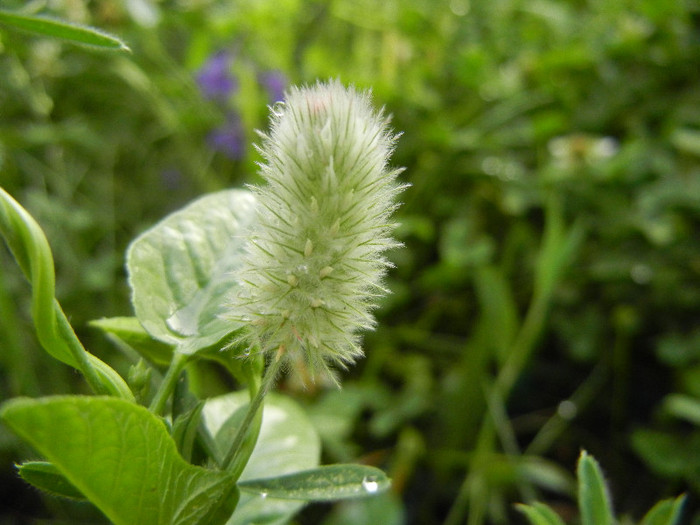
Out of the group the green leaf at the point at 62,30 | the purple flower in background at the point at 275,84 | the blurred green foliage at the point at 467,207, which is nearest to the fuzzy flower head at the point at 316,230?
the green leaf at the point at 62,30

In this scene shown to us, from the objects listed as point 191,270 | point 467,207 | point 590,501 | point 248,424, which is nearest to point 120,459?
point 248,424

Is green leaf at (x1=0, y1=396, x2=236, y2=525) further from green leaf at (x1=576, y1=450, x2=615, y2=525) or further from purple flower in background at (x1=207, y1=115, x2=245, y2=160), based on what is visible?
purple flower in background at (x1=207, y1=115, x2=245, y2=160)

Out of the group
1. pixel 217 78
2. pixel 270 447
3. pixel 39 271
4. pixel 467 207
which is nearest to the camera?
pixel 39 271

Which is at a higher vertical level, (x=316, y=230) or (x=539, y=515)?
(x=316, y=230)

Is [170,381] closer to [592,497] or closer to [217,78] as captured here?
[592,497]

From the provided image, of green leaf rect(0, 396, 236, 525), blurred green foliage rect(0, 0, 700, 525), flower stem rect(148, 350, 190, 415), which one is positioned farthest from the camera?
blurred green foliage rect(0, 0, 700, 525)

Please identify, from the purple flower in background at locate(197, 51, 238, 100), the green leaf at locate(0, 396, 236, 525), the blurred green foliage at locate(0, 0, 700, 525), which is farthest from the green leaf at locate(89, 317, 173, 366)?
the purple flower in background at locate(197, 51, 238, 100)

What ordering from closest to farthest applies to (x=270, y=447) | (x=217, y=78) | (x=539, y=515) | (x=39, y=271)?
1. (x=39, y=271)
2. (x=539, y=515)
3. (x=270, y=447)
4. (x=217, y=78)
